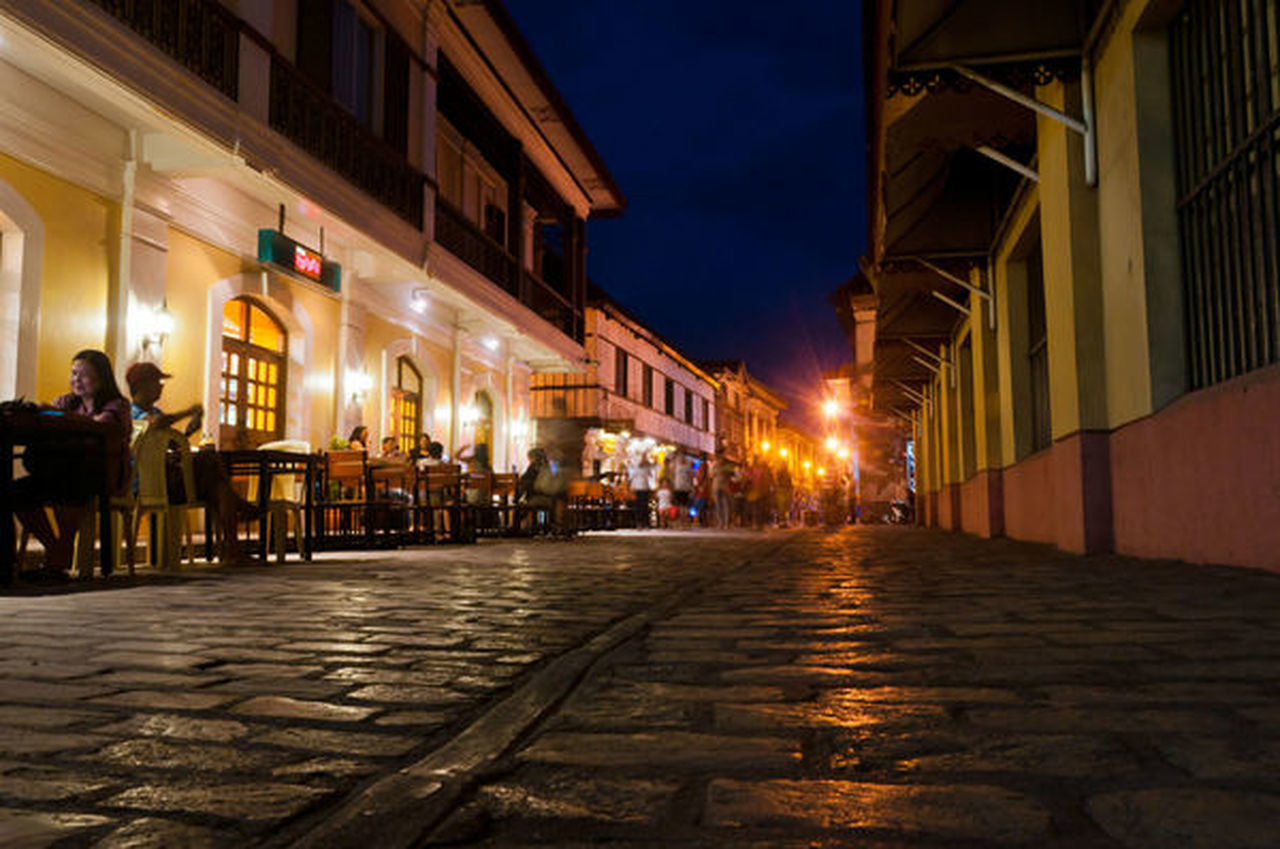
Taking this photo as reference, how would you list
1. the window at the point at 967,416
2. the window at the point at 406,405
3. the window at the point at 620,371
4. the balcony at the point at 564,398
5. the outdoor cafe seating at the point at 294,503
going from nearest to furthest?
the outdoor cafe seating at the point at 294,503 < the window at the point at 967,416 < the window at the point at 406,405 < the balcony at the point at 564,398 < the window at the point at 620,371

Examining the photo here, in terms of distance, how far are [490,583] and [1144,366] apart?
15.2ft

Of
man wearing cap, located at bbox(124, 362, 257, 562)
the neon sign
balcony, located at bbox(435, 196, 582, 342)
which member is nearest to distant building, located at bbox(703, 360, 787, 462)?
balcony, located at bbox(435, 196, 582, 342)

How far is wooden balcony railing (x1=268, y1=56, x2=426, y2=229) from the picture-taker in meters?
11.2

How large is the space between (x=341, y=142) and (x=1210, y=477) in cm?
1047

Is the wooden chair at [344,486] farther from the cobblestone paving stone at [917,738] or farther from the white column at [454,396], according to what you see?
the cobblestone paving stone at [917,738]

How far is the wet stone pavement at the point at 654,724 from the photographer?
1653mm

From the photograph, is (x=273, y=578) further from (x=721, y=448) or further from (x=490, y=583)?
(x=721, y=448)

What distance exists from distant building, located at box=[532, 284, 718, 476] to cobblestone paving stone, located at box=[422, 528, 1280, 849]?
21478 millimetres

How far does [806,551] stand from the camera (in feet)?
36.7

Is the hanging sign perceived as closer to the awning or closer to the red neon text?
the red neon text

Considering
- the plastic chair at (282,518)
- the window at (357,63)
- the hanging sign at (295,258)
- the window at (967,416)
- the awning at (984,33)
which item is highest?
the window at (357,63)

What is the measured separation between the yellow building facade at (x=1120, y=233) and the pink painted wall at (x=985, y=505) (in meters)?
1.36

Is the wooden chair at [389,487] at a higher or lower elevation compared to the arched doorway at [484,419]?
lower

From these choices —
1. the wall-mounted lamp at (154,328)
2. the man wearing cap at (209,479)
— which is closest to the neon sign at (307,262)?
the wall-mounted lamp at (154,328)
